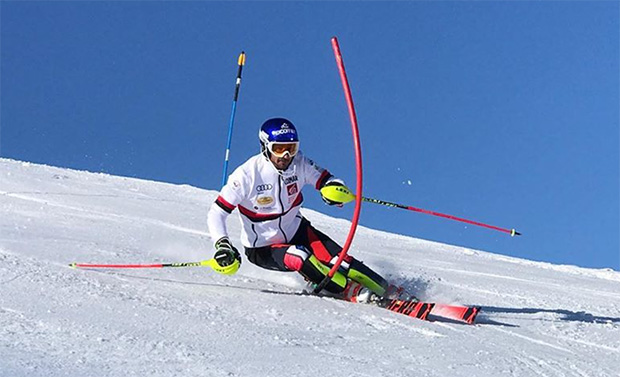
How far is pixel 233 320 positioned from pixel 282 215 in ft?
4.79

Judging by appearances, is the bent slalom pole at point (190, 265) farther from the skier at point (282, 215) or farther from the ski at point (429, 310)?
the ski at point (429, 310)

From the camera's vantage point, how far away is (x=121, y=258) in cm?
679

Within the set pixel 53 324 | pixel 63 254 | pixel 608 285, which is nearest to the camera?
pixel 53 324

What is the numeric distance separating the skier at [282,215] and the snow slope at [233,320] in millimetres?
259

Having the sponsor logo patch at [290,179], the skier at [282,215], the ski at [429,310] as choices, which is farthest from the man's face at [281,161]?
the ski at [429,310]

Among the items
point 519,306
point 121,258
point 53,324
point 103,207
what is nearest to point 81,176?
point 103,207

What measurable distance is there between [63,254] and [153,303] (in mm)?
1536

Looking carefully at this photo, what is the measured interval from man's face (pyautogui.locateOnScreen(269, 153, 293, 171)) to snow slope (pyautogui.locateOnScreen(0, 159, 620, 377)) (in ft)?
3.02

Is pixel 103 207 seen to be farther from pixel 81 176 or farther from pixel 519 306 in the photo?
pixel 519 306

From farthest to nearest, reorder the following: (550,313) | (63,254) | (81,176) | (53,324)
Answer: (81,176) < (550,313) < (63,254) < (53,324)

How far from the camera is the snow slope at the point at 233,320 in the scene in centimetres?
416

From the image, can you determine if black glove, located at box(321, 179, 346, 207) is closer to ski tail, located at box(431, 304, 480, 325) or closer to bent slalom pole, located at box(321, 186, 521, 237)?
bent slalom pole, located at box(321, 186, 521, 237)

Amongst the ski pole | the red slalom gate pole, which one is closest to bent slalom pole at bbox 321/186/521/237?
the red slalom gate pole

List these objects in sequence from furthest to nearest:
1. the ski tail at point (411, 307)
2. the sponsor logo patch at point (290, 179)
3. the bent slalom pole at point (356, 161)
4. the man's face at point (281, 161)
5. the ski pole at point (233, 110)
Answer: the ski pole at point (233, 110) < the sponsor logo patch at point (290, 179) < the man's face at point (281, 161) < the bent slalom pole at point (356, 161) < the ski tail at point (411, 307)
